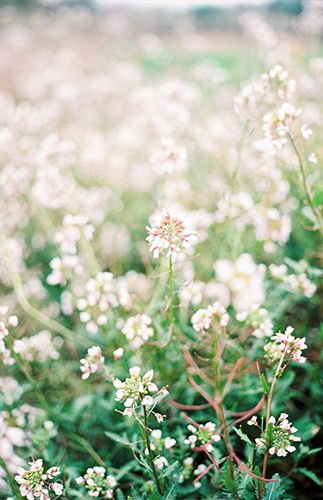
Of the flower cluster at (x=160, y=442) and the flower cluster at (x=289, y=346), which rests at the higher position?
the flower cluster at (x=289, y=346)

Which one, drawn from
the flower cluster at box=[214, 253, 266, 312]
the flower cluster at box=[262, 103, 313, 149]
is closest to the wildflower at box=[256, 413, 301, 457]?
the flower cluster at box=[214, 253, 266, 312]

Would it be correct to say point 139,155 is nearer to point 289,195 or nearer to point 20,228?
point 20,228

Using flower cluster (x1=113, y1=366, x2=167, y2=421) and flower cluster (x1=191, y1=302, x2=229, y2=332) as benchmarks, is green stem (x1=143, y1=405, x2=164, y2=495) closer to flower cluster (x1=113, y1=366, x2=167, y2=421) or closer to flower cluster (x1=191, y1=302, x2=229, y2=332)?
flower cluster (x1=113, y1=366, x2=167, y2=421)

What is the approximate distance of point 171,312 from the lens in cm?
176

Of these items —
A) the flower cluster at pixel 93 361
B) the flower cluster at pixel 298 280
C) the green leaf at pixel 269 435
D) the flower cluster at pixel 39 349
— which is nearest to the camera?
the green leaf at pixel 269 435

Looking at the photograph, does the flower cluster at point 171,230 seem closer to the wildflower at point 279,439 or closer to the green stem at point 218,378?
the green stem at point 218,378

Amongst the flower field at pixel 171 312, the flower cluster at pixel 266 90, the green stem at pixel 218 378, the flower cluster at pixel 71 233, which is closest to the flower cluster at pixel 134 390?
the flower field at pixel 171 312

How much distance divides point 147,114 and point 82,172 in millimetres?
1323

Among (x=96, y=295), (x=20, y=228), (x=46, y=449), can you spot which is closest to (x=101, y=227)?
(x=20, y=228)

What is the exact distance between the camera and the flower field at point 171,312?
1.46 m

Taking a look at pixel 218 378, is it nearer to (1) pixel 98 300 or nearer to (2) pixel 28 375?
(1) pixel 98 300

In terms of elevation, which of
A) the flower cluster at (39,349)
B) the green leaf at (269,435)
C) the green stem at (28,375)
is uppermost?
the green leaf at (269,435)

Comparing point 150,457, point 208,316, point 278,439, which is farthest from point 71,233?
point 278,439

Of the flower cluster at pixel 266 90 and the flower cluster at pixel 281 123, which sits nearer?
the flower cluster at pixel 281 123
